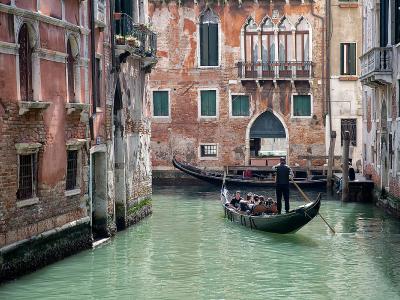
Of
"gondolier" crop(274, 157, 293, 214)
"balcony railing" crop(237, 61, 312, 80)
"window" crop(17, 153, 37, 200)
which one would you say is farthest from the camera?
"balcony railing" crop(237, 61, 312, 80)

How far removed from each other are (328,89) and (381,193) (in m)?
7.53

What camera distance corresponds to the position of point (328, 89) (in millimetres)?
26000

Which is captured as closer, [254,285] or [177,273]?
[254,285]

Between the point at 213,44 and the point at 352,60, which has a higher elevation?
the point at 213,44

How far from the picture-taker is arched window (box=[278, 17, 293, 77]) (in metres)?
25.9

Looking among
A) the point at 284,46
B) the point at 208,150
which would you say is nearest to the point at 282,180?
the point at 284,46

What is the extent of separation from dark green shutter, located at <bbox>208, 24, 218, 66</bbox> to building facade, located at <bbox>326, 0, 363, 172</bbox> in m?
3.37

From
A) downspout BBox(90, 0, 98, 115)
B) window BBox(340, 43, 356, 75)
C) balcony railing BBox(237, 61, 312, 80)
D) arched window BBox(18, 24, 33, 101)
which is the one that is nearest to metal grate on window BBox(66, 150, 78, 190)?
Result: downspout BBox(90, 0, 98, 115)

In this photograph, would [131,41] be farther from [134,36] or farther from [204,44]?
[204,44]

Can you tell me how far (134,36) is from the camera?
16.0m

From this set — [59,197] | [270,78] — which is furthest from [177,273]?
[270,78]

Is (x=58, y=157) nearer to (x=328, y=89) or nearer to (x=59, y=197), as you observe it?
(x=59, y=197)

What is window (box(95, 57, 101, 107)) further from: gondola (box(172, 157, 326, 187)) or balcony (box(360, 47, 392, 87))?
gondola (box(172, 157, 326, 187))

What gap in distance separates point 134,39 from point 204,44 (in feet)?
37.0
